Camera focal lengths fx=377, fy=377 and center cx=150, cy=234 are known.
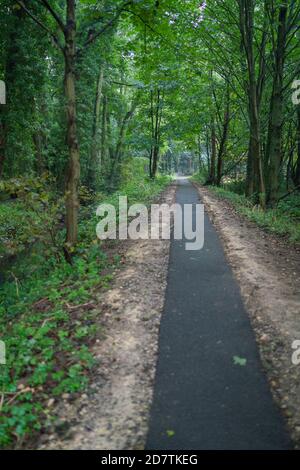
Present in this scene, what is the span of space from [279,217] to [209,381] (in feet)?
32.1

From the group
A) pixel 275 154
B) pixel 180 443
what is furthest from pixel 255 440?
pixel 275 154

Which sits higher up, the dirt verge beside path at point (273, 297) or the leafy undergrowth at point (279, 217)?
the leafy undergrowth at point (279, 217)

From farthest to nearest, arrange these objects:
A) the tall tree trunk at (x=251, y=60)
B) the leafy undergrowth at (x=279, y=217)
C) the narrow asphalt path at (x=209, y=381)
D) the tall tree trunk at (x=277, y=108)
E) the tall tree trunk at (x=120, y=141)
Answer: the tall tree trunk at (x=120, y=141) → the tall tree trunk at (x=277, y=108) → the tall tree trunk at (x=251, y=60) → the leafy undergrowth at (x=279, y=217) → the narrow asphalt path at (x=209, y=381)

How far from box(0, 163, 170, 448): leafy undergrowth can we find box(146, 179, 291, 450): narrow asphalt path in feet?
3.29

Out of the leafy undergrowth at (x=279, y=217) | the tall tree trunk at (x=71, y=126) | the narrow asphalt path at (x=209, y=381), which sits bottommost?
the narrow asphalt path at (x=209, y=381)

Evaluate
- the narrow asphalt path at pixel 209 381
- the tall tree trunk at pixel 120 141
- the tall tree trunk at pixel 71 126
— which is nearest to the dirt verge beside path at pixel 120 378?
the narrow asphalt path at pixel 209 381

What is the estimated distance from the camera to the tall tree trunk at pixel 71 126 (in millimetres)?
7277

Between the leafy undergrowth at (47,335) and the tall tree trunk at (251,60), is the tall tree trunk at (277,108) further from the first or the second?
the leafy undergrowth at (47,335)

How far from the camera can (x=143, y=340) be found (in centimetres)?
504

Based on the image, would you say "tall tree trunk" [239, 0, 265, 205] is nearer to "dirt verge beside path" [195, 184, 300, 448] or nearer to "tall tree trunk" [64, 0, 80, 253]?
"dirt verge beside path" [195, 184, 300, 448]

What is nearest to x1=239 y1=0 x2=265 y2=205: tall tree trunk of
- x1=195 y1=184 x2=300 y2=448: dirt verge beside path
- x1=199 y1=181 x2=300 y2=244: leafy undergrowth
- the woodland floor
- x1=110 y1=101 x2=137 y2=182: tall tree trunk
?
x1=199 y1=181 x2=300 y2=244: leafy undergrowth

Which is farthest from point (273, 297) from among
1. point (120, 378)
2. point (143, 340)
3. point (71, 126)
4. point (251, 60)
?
point (251, 60)

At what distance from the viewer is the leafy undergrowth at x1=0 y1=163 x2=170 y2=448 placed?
12.5 feet

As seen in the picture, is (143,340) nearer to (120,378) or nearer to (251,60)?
(120,378)
